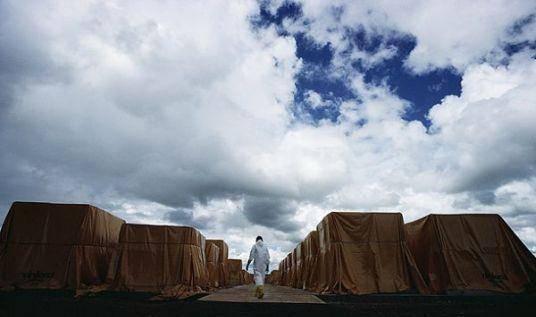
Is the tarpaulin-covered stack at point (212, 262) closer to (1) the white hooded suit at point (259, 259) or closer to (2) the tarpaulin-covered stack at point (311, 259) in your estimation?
(2) the tarpaulin-covered stack at point (311, 259)

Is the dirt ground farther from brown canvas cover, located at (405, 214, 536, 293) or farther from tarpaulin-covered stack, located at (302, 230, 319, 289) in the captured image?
Result: tarpaulin-covered stack, located at (302, 230, 319, 289)

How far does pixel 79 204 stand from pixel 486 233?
1462cm

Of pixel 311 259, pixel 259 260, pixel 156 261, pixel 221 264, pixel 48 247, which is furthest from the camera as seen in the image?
pixel 221 264

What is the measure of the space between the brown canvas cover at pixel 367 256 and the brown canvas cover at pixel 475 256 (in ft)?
2.50

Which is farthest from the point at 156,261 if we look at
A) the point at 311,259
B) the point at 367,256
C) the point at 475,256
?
the point at 475,256

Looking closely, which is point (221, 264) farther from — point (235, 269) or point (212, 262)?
point (235, 269)

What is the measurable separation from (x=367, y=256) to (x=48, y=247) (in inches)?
446

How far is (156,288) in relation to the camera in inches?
527

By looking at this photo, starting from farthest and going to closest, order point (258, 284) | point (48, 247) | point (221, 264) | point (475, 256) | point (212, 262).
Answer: point (221, 264)
point (212, 262)
point (48, 247)
point (258, 284)
point (475, 256)

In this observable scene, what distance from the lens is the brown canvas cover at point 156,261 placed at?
13297 millimetres

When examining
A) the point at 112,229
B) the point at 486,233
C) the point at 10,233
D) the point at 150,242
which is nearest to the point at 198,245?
the point at 150,242

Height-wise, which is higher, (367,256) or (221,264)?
(221,264)

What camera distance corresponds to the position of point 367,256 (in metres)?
12.2

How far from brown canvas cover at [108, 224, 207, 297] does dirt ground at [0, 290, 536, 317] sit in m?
0.80
